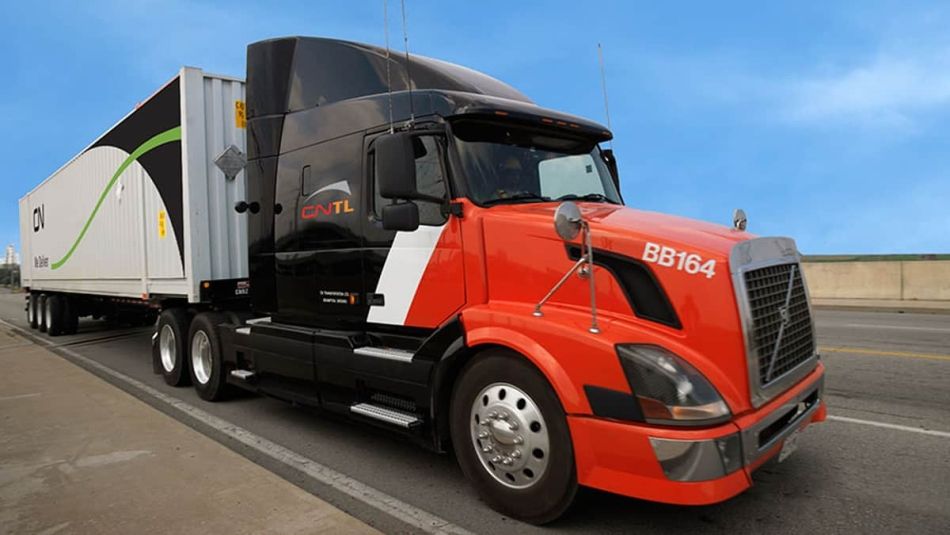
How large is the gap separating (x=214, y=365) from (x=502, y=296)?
4.35m

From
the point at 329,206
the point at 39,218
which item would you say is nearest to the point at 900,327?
the point at 329,206

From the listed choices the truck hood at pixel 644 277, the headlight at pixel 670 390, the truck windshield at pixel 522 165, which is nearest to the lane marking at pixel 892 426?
the truck hood at pixel 644 277

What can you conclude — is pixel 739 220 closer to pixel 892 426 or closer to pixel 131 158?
pixel 892 426

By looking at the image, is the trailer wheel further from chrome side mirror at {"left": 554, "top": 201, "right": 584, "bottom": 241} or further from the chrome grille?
the chrome grille

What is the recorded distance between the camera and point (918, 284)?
1717 centimetres

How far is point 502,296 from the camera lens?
3807 mm

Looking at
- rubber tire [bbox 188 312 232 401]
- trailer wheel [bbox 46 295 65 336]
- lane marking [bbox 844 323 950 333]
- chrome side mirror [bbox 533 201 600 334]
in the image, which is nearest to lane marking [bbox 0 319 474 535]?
rubber tire [bbox 188 312 232 401]

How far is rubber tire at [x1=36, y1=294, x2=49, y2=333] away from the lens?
1502 centimetres

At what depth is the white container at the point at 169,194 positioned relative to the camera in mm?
7121

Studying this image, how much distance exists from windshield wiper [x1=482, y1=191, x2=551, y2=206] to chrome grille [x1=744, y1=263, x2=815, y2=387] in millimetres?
1428

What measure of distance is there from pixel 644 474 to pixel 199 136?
6.21 m

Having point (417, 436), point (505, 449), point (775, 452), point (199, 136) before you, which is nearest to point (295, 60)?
point (199, 136)

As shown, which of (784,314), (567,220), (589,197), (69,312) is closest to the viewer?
(567,220)

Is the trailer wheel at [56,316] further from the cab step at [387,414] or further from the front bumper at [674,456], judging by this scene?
the front bumper at [674,456]
